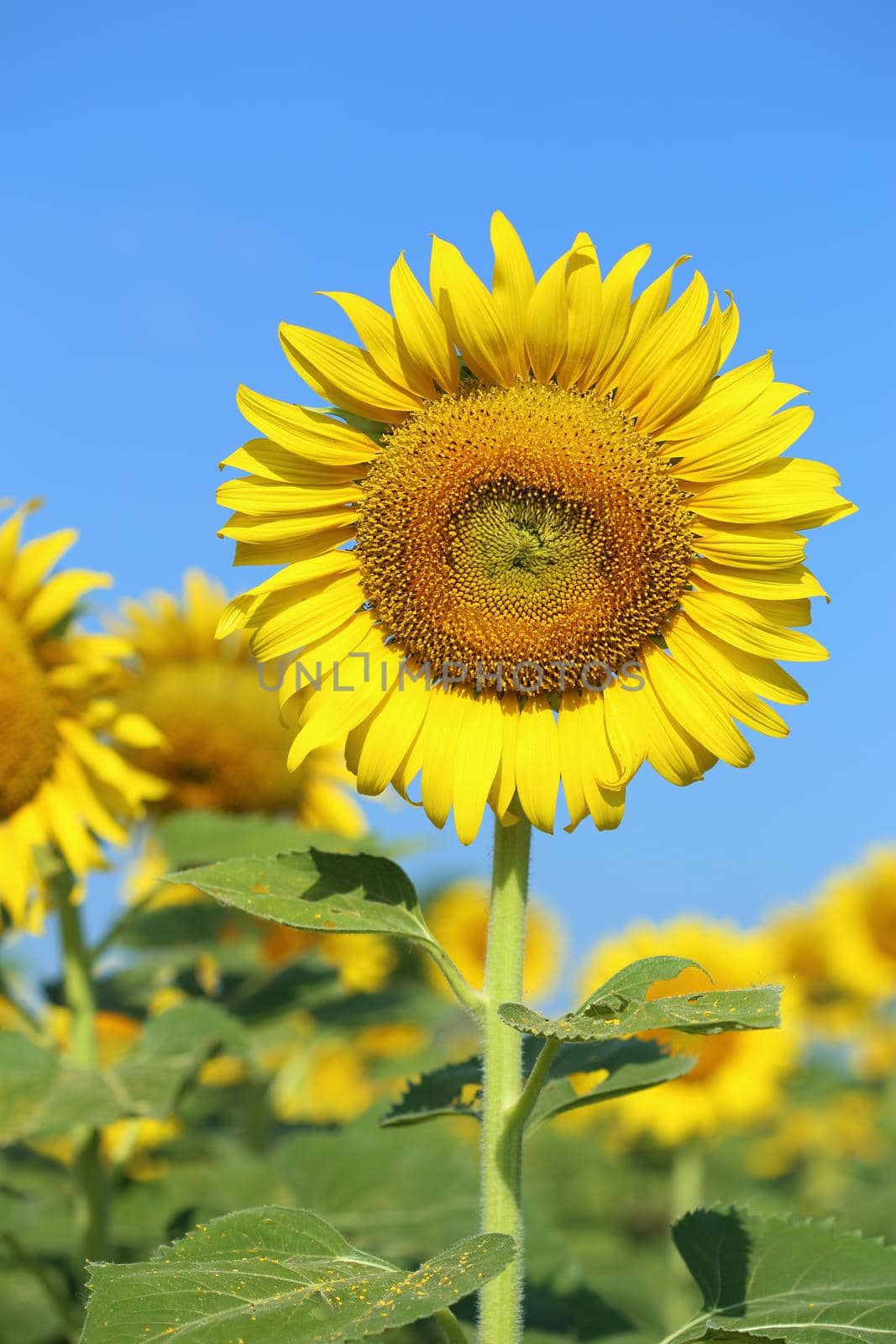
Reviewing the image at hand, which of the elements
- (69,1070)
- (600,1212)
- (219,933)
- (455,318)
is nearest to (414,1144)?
(69,1070)

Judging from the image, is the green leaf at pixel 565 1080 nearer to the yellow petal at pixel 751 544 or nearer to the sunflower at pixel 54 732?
the yellow petal at pixel 751 544

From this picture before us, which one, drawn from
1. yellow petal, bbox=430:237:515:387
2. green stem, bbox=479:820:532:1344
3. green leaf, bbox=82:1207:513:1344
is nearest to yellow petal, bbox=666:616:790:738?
green stem, bbox=479:820:532:1344

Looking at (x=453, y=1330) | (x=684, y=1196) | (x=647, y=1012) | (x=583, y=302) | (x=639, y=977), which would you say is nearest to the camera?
(x=647, y=1012)

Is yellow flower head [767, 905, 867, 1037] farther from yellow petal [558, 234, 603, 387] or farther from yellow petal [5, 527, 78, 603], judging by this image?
yellow petal [558, 234, 603, 387]

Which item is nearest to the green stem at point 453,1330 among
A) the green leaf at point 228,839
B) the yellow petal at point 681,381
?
the yellow petal at point 681,381

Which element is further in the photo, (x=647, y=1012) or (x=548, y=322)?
(x=548, y=322)

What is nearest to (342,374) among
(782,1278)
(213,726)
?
(782,1278)

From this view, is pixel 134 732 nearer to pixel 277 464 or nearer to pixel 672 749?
pixel 277 464
